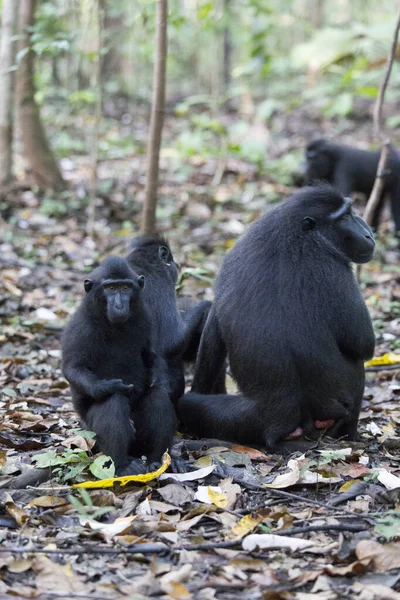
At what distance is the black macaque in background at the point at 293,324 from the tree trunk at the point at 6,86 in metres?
5.99

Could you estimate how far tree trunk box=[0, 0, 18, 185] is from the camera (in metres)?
10.3

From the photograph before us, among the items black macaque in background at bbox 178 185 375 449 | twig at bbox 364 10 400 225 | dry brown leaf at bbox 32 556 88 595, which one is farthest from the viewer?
twig at bbox 364 10 400 225

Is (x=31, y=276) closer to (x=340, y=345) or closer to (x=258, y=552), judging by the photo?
(x=340, y=345)

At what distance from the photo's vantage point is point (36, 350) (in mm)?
7613

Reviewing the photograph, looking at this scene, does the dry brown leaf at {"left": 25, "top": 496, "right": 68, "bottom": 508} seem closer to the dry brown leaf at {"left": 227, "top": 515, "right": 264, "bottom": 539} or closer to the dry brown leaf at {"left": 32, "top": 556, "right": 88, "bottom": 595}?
the dry brown leaf at {"left": 32, "top": 556, "right": 88, "bottom": 595}

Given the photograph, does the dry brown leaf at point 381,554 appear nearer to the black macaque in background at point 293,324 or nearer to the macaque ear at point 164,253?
the black macaque in background at point 293,324

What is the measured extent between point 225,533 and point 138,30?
1993 cm

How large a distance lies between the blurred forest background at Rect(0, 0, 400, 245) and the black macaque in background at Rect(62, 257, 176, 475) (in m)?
4.27

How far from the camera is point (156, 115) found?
852 cm

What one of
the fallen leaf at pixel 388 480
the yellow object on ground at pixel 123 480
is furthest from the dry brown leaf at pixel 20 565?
the fallen leaf at pixel 388 480

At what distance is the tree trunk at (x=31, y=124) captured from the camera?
11.3 metres

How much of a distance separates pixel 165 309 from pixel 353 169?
27.6 ft

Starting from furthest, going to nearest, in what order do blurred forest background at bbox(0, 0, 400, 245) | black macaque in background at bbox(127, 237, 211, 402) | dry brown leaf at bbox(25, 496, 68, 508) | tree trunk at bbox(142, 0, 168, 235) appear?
blurred forest background at bbox(0, 0, 400, 245) → tree trunk at bbox(142, 0, 168, 235) → black macaque in background at bbox(127, 237, 211, 402) → dry brown leaf at bbox(25, 496, 68, 508)

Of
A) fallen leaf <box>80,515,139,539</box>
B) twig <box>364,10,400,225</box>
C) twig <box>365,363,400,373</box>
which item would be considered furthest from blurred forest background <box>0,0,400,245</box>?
fallen leaf <box>80,515,139,539</box>
